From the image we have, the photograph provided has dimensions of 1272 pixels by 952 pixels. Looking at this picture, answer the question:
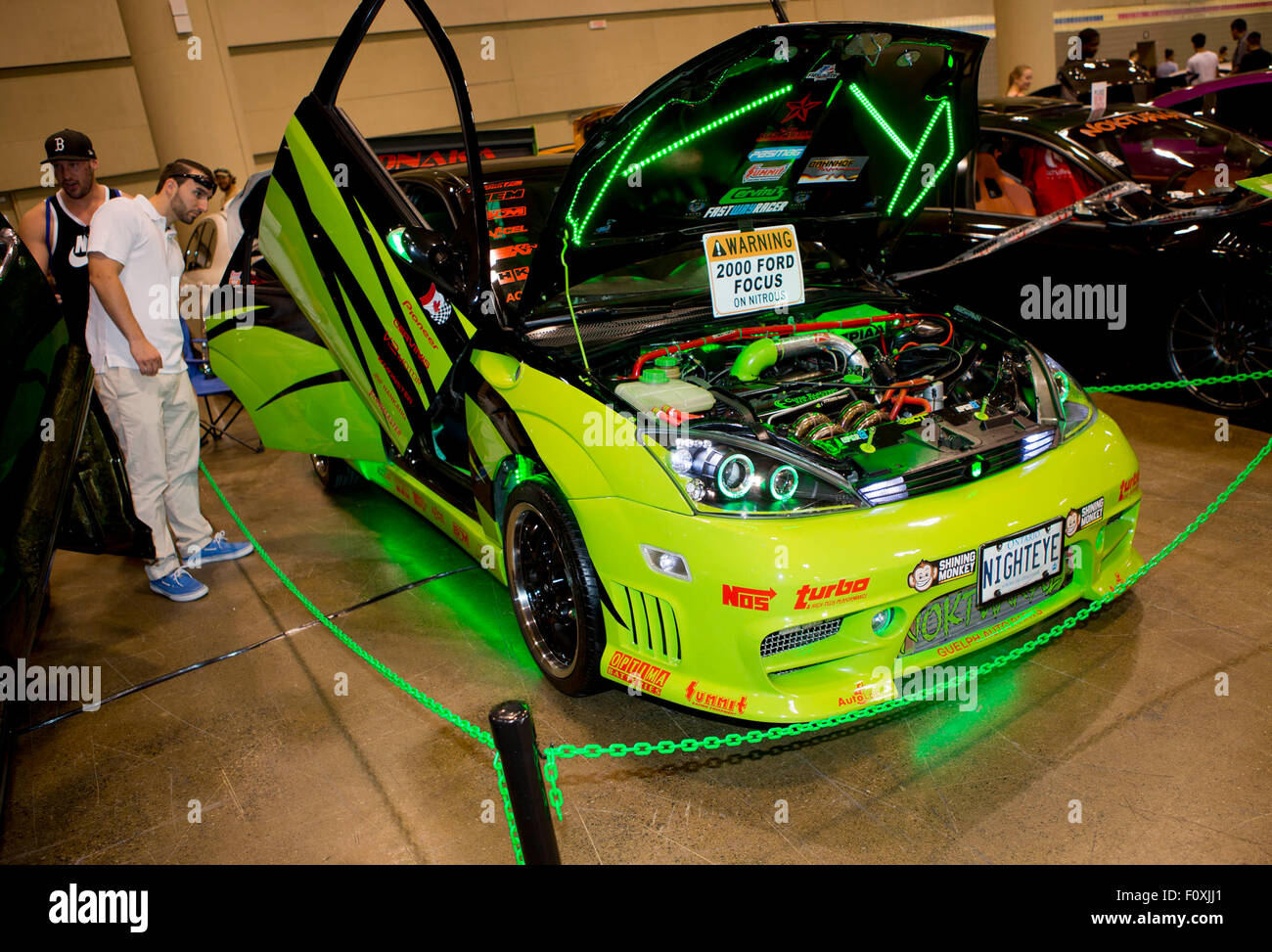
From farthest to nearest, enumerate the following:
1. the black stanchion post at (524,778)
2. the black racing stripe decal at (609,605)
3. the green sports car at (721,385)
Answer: the black racing stripe decal at (609,605) < the green sports car at (721,385) < the black stanchion post at (524,778)

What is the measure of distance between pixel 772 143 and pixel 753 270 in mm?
423

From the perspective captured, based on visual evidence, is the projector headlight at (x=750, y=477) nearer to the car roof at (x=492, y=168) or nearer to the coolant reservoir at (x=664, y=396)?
the coolant reservoir at (x=664, y=396)

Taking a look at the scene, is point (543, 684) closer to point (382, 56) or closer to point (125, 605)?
point (125, 605)

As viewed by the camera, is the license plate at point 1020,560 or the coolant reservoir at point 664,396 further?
the coolant reservoir at point 664,396

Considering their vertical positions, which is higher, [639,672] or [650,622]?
[650,622]

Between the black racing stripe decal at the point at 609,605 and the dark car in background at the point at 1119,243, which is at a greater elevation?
the dark car in background at the point at 1119,243

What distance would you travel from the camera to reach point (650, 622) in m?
2.46

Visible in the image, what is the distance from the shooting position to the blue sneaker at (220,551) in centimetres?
443

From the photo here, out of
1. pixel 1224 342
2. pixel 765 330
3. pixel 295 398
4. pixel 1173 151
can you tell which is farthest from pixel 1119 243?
pixel 295 398

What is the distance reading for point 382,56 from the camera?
1187 cm

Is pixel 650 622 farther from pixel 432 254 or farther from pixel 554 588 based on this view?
pixel 432 254

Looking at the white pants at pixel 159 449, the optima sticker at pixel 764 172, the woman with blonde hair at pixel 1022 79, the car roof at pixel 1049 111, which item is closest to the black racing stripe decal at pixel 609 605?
the optima sticker at pixel 764 172

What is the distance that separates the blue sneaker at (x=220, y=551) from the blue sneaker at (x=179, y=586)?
23 centimetres
